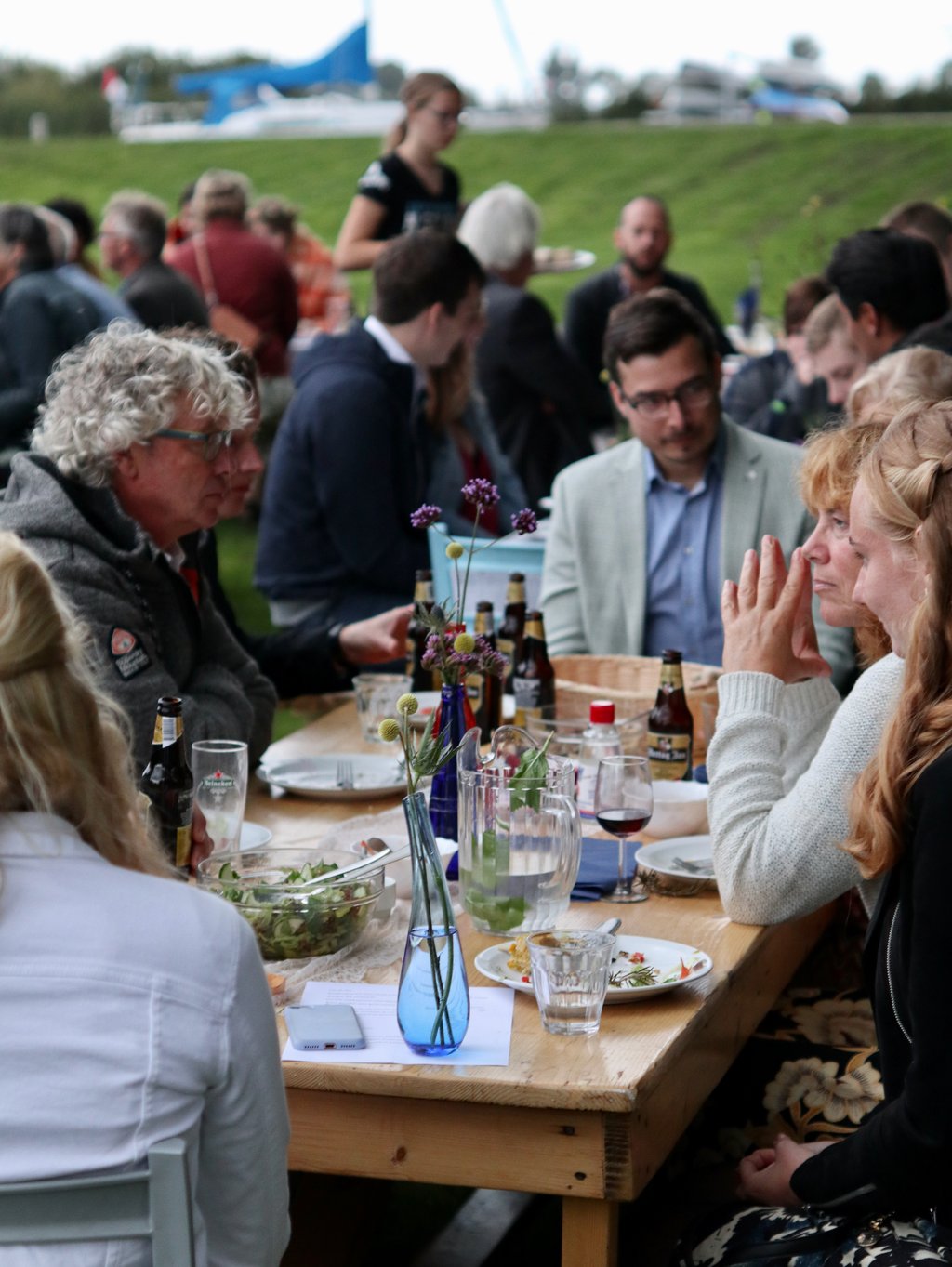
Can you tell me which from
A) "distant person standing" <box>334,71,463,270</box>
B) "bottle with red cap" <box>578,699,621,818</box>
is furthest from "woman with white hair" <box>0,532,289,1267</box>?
"distant person standing" <box>334,71,463,270</box>

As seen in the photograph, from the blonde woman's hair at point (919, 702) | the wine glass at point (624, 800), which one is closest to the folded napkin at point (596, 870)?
the wine glass at point (624, 800)

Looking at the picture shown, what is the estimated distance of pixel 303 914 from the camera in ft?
5.90

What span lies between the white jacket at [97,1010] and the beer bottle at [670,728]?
4.53 feet

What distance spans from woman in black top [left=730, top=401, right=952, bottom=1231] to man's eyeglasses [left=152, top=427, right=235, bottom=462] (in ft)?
3.98

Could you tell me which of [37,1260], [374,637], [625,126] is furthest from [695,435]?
[625,126]

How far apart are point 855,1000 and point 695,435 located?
4.76 ft

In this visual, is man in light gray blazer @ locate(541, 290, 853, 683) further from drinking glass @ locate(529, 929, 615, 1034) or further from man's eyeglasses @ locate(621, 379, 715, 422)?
drinking glass @ locate(529, 929, 615, 1034)

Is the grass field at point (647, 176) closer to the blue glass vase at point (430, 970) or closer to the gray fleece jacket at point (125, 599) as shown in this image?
the gray fleece jacket at point (125, 599)

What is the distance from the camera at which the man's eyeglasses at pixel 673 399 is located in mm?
3383

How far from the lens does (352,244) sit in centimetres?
642

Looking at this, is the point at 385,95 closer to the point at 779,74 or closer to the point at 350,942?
the point at 779,74

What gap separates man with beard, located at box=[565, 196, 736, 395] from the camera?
651 cm

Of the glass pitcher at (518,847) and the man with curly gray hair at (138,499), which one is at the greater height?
the man with curly gray hair at (138,499)

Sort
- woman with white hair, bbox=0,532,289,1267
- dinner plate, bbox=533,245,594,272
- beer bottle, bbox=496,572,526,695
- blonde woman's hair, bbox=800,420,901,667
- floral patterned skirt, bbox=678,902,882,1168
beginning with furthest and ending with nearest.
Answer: dinner plate, bbox=533,245,594,272 → beer bottle, bbox=496,572,526,695 → blonde woman's hair, bbox=800,420,901,667 → floral patterned skirt, bbox=678,902,882,1168 → woman with white hair, bbox=0,532,289,1267
